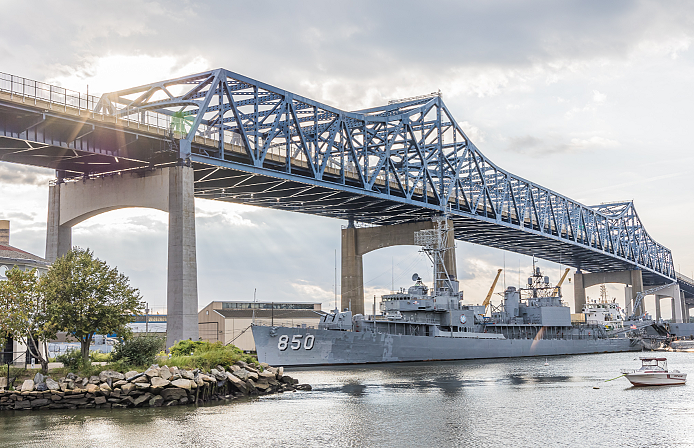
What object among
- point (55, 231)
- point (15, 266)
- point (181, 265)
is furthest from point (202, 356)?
point (55, 231)

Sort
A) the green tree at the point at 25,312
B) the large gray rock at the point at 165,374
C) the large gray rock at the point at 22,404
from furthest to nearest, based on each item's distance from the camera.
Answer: the large gray rock at the point at 165,374 < the green tree at the point at 25,312 < the large gray rock at the point at 22,404

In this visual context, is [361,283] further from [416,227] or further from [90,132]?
[90,132]

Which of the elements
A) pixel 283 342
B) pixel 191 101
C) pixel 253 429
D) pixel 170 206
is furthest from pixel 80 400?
pixel 191 101

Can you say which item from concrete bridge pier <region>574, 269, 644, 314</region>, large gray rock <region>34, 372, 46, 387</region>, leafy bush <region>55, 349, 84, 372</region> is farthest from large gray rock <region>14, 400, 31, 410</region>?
concrete bridge pier <region>574, 269, 644, 314</region>

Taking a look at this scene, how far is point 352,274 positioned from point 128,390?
6504cm

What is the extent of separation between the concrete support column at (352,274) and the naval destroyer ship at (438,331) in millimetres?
13029

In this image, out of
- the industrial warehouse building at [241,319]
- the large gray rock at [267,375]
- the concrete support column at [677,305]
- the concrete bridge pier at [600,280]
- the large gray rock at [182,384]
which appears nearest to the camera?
the large gray rock at [182,384]

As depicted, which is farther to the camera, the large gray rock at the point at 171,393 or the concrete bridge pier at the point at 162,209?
the concrete bridge pier at the point at 162,209

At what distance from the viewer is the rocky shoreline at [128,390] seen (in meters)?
34.8

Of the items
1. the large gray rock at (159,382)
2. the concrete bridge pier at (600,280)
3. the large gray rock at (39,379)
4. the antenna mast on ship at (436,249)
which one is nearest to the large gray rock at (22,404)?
the large gray rock at (39,379)

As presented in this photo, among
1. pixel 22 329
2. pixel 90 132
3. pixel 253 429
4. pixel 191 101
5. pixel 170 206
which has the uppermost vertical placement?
pixel 191 101

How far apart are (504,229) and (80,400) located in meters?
89.8

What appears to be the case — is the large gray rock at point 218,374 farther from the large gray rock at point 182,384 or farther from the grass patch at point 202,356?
the large gray rock at point 182,384

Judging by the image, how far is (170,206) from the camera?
5341cm
